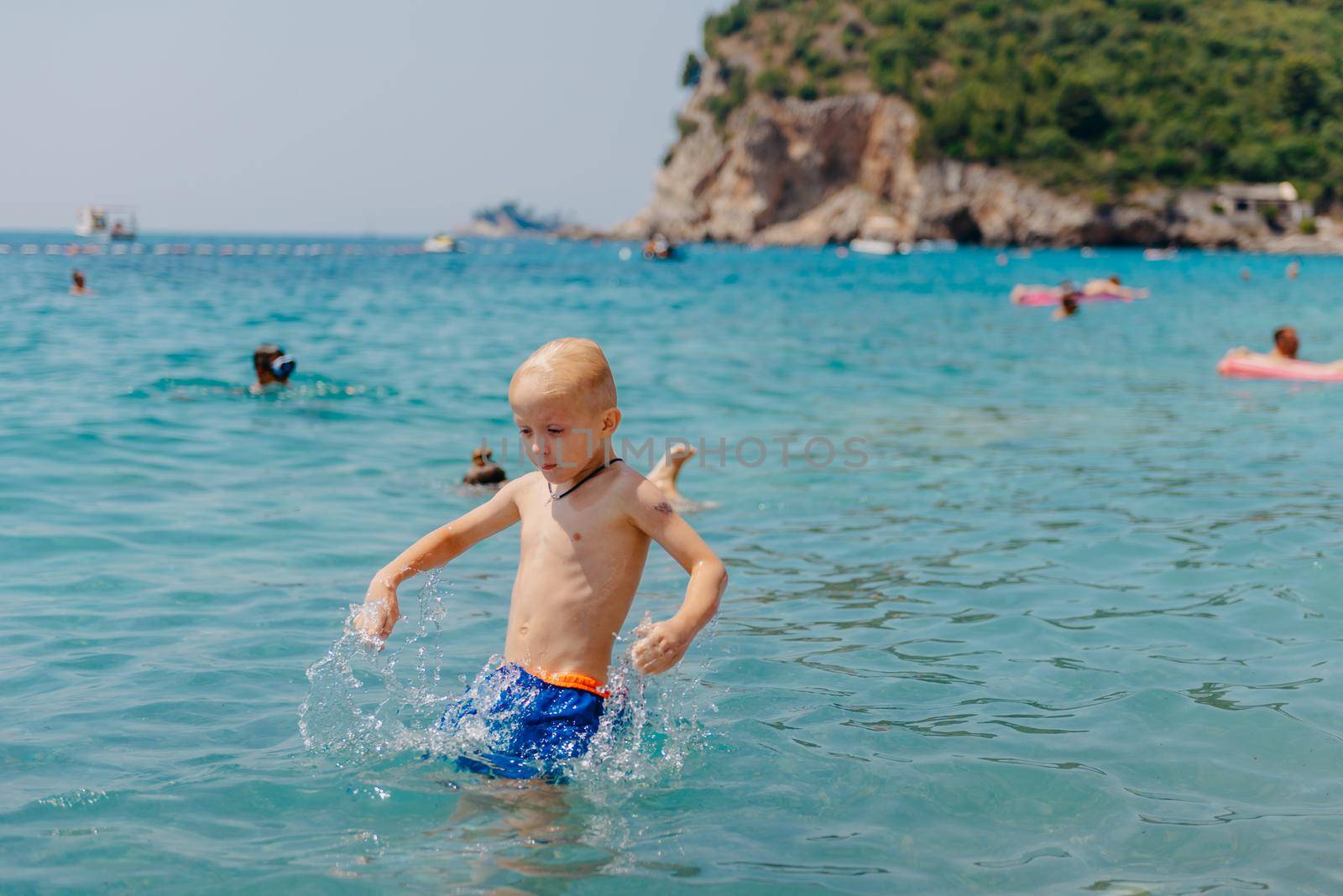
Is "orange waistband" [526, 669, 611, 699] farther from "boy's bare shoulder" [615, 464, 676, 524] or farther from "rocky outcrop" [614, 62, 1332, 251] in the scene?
"rocky outcrop" [614, 62, 1332, 251]

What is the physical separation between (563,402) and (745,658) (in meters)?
2.28

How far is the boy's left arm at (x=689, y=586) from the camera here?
344 cm

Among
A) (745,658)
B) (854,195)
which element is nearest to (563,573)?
(745,658)

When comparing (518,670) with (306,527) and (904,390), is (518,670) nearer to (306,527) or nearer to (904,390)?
(306,527)

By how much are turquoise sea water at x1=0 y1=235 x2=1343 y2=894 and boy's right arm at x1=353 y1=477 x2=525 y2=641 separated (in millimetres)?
613

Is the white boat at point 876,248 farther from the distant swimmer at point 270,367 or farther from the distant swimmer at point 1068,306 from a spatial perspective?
the distant swimmer at point 270,367

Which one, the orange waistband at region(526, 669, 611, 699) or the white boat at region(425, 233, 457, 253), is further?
the white boat at region(425, 233, 457, 253)

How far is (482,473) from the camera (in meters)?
9.28

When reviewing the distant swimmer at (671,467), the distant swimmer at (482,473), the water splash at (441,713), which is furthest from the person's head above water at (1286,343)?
the water splash at (441,713)

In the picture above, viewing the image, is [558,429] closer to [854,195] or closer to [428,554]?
[428,554]

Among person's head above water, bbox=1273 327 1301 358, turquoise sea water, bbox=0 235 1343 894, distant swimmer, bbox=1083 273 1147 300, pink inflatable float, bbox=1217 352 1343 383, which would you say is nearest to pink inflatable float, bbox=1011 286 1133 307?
distant swimmer, bbox=1083 273 1147 300

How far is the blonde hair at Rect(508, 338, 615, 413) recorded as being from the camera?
12.1ft

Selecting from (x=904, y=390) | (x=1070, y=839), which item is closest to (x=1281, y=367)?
(x=904, y=390)

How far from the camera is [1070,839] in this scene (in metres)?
3.79
